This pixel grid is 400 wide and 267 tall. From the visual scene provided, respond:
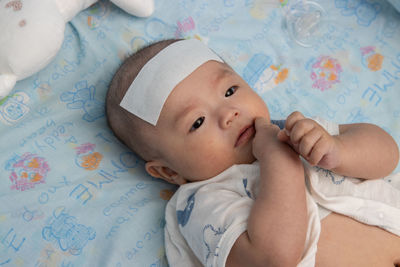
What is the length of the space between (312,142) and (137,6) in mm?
1081

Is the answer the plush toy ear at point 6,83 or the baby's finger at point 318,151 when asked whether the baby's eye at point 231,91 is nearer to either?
the baby's finger at point 318,151

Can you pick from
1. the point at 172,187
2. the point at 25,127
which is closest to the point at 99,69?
the point at 25,127

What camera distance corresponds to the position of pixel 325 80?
1.87 meters

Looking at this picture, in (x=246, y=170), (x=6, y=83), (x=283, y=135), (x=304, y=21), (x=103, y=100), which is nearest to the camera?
(x=283, y=135)

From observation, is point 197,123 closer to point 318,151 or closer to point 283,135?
point 283,135

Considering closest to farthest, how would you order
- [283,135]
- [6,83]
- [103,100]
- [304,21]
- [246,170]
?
[283,135]
[246,170]
[6,83]
[103,100]
[304,21]

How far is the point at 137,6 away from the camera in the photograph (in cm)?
180

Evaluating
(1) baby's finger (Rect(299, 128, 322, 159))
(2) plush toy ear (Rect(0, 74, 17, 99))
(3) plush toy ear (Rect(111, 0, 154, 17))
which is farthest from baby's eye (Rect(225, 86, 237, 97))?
(2) plush toy ear (Rect(0, 74, 17, 99))

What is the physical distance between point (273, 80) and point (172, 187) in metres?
0.69

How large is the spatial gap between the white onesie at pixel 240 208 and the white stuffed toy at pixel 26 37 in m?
0.79

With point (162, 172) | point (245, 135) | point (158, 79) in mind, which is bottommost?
point (162, 172)

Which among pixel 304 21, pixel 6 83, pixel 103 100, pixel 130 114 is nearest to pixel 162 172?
pixel 130 114

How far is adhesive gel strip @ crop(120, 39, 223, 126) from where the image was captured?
4.50 feet

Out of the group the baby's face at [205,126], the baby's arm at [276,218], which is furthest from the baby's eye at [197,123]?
the baby's arm at [276,218]
